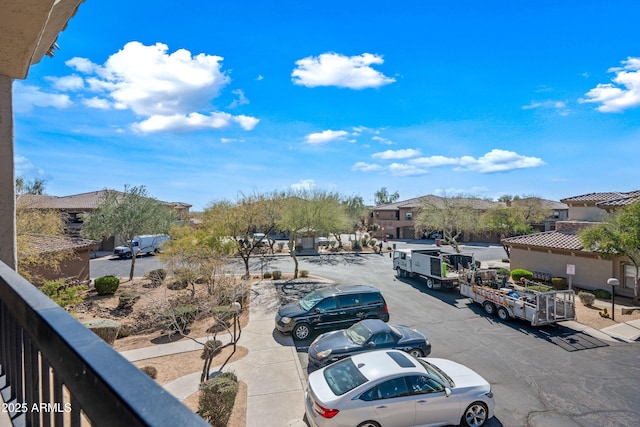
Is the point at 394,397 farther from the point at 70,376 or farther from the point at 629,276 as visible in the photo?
the point at 629,276

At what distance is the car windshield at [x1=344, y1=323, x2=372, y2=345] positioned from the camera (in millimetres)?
10617

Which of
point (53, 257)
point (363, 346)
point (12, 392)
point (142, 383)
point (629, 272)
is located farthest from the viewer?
point (629, 272)

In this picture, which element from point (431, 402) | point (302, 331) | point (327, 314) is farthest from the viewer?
point (327, 314)

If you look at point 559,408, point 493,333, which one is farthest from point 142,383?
point 493,333

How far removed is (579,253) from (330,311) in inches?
671

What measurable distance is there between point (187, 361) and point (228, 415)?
177 inches

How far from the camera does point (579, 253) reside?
841 inches

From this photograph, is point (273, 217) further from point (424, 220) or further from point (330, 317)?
point (424, 220)

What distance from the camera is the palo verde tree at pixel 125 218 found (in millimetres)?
A: 24219

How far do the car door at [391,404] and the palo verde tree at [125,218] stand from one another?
21.1m

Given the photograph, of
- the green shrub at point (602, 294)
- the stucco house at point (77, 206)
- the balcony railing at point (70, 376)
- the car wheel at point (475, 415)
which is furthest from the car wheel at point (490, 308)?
the stucco house at point (77, 206)

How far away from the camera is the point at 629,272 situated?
19.4 meters

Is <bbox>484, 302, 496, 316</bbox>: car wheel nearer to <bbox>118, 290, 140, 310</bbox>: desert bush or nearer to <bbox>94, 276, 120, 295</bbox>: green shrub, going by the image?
<bbox>118, 290, 140, 310</bbox>: desert bush

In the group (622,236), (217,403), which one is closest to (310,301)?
(217,403)
